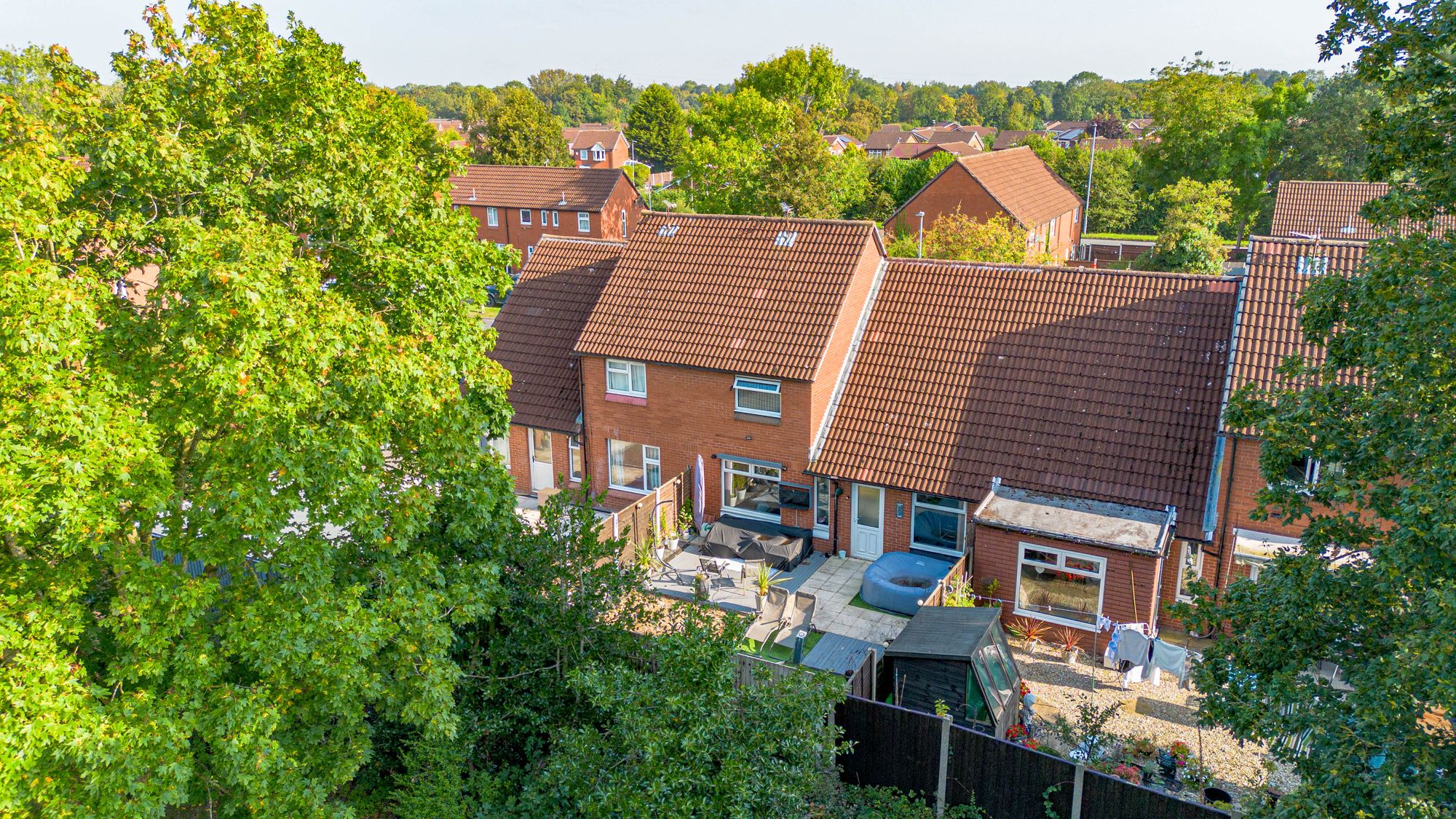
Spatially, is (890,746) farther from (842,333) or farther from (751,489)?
(842,333)

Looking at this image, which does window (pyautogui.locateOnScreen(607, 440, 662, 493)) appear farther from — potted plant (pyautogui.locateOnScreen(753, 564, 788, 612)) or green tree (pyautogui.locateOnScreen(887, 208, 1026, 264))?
green tree (pyautogui.locateOnScreen(887, 208, 1026, 264))

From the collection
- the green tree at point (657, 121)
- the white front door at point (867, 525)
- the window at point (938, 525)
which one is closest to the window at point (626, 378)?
the white front door at point (867, 525)

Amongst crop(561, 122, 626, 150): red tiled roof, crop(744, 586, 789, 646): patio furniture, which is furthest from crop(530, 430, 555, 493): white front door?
crop(561, 122, 626, 150): red tiled roof

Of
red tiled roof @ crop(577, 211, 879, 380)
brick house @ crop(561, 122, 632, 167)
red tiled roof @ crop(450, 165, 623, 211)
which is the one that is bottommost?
red tiled roof @ crop(577, 211, 879, 380)

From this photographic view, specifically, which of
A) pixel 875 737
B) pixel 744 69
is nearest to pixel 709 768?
pixel 875 737

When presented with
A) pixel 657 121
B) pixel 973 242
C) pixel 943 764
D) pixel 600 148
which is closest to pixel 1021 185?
pixel 973 242

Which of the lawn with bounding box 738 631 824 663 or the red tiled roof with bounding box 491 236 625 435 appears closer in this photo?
the lawn with bounding box 738 631 824 663
